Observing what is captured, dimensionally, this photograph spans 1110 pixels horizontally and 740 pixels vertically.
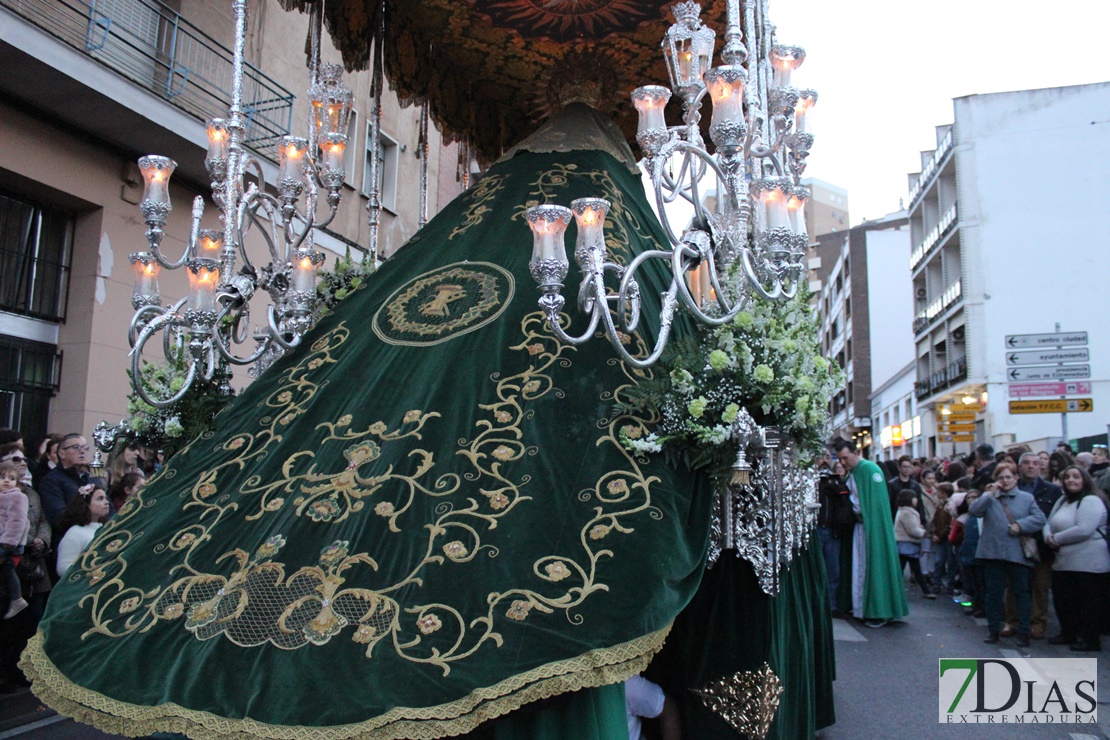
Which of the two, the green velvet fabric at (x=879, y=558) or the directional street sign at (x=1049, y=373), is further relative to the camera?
the directional street sign at (x=1049, y=373)

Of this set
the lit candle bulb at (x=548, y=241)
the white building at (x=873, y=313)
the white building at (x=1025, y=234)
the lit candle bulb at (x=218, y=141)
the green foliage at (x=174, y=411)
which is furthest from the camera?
the white building at (x=873, y=313)

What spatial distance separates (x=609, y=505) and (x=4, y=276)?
768 centimetres

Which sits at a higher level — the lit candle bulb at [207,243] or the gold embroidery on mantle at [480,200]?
the gold embroidery on mantle at [480,200]

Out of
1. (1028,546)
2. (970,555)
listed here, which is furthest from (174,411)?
(970,555)

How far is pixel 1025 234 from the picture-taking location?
26.3 metres

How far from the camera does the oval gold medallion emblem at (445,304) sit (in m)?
3.91

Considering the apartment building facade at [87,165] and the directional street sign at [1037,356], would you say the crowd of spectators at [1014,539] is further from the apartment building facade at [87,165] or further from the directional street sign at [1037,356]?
the apartment building facade at [87,165]

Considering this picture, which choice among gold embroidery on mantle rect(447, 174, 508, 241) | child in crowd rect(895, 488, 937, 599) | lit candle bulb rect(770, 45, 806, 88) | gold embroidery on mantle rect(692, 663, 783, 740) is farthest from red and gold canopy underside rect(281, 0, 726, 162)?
child in crowd rect(895, 488, 937, 599)

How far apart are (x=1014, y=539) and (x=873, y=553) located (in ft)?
3.96

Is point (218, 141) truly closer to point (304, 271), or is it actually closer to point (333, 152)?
point (333, 152)

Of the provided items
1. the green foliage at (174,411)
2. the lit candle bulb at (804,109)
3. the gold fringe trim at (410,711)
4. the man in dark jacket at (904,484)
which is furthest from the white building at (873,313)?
the gold fringe trim at (410,711)

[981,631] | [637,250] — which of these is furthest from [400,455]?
[981,631]

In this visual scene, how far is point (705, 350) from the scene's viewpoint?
353 centimetres

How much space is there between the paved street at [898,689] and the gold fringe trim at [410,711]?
285 cm
